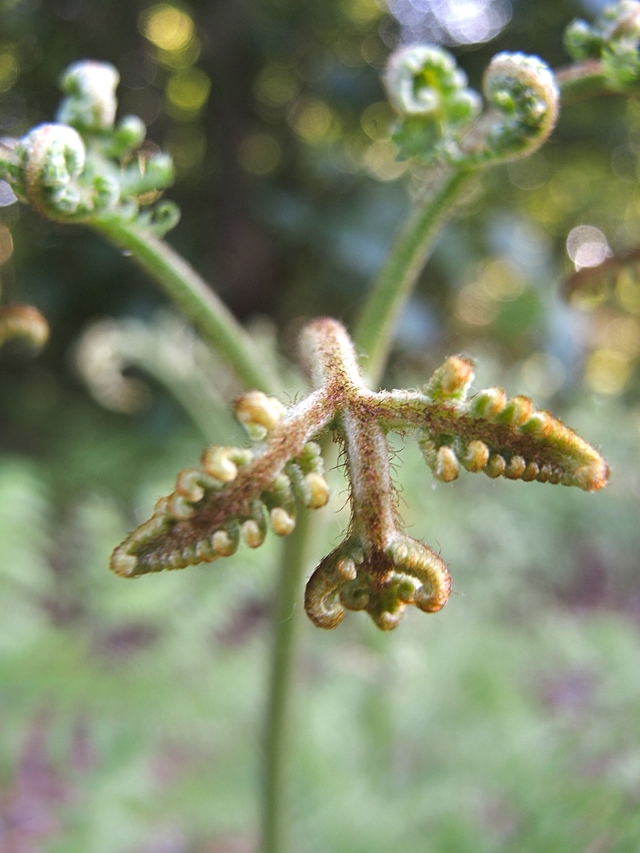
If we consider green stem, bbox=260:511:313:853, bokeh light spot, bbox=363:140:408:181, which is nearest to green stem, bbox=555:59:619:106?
green stem, bbox=260:511:313:853

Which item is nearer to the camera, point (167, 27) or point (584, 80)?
point (584, 80)

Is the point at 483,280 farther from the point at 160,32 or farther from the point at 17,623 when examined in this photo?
the point at 17,623

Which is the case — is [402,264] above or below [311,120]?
below

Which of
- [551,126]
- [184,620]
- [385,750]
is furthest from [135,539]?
[184,620]

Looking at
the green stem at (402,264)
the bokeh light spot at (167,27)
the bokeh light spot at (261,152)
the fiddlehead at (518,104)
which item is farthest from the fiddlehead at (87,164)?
the bokeh light spot at (167,27)

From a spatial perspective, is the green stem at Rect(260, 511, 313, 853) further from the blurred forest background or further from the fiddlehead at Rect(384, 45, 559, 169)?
the fiddlehead at Rect(384, 45, 559, 169)

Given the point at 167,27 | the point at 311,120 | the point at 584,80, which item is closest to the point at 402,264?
the point at 584,80

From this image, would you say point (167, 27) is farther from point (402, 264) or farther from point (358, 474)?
point (358, 474)
